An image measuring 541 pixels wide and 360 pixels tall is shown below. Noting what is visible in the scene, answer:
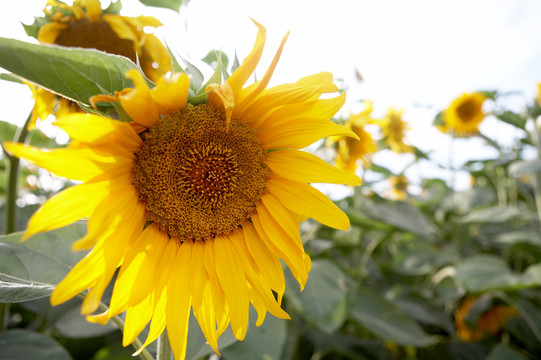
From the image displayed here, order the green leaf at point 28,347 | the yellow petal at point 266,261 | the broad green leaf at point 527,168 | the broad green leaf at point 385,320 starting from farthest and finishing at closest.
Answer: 1. the broad green leaf at point 527,168
2. the broad green leaf at point 385,320
3. the green leaf at point 28,347
4. the yellow petal at point 266,261

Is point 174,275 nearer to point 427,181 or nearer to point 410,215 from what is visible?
point 410,215

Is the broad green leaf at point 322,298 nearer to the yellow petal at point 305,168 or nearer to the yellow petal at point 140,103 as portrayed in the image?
the yellow petal at point 305,168

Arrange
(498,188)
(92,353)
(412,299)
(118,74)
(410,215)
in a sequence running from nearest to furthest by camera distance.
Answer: (118,74) < (92,353) < (410,215) < (412,299) < (498,188)

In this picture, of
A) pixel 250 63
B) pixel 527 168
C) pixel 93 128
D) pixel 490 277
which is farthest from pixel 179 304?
pixel 527 168

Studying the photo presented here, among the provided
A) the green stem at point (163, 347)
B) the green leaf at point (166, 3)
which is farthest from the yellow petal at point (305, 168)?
the green leaf at point (166, 3)


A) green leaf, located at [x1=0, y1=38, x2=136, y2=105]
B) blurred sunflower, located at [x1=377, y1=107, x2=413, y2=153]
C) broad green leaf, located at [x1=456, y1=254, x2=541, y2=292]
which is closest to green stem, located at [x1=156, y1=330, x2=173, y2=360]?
green leaf, located at [x1=0, y1=38, x2=136, y2=105]

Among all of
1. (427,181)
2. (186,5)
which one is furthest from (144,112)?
(427,181)
